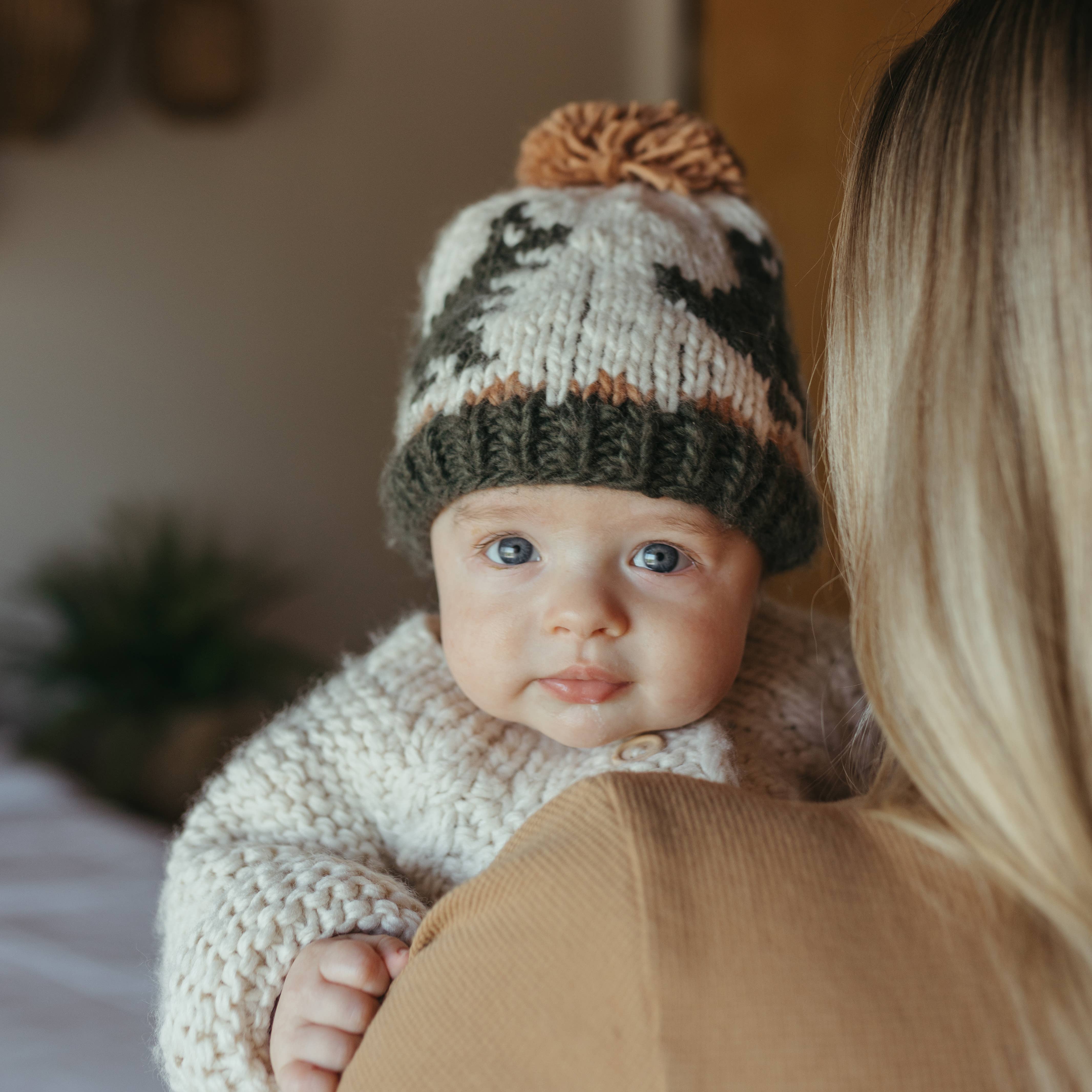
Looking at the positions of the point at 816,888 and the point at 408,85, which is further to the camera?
the point at 408,85

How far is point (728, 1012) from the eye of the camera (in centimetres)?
49

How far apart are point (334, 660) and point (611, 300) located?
220 centimetres

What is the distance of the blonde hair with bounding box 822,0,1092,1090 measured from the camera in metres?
0.54

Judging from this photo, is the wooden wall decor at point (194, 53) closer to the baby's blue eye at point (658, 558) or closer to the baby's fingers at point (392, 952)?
the baby's blue eye at point (658, 558)

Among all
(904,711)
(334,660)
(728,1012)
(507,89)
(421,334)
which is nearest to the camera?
(728,1012)

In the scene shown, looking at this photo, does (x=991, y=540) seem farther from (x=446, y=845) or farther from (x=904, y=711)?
(x=446, y=845)

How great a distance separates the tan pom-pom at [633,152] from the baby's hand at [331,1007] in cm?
72

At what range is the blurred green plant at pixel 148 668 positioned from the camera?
91.0 inches

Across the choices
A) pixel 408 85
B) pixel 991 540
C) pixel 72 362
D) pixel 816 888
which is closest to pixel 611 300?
pixel 991 540

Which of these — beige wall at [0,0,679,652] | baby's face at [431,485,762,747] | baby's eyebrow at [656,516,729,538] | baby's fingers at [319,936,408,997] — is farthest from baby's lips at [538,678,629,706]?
beige wall at [0,0,679,652]

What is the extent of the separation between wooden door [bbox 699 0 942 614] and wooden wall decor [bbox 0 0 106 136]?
1.61m

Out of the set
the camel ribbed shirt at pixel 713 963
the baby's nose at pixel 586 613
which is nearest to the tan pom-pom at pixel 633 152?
the baby's nose at pixel 586 613

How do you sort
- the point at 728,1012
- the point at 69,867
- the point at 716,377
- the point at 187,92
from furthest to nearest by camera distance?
the point at 187,92, the point at 69,867, the point at 716,377, the point at 728,1012

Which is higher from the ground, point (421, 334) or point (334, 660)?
point (421, 334)
